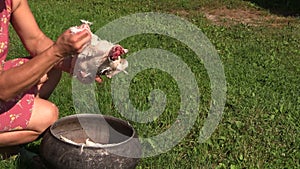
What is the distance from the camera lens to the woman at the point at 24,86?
2.99 m

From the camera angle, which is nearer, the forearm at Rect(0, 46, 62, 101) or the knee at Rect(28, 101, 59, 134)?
the forearm at Rect(0, 46, 62, 101)

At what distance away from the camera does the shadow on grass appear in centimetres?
1033

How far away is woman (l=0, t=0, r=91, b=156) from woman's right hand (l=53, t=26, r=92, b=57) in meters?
0.13

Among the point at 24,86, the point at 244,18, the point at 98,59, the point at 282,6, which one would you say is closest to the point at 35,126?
the point at 24,86

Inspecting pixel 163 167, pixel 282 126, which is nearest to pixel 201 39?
pixel 282 126

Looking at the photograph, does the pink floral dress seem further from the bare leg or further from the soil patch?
the soil patch

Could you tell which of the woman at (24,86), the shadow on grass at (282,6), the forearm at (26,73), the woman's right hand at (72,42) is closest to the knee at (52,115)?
the woman at (24,86)

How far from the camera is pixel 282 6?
425 inches

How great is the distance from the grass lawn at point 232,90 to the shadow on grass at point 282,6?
2.77 ft

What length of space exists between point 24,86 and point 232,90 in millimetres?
2575

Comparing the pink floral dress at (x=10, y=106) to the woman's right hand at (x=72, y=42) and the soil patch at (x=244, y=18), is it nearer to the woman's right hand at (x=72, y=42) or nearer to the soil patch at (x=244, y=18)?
the woman's right hand at (x=72, y=42)

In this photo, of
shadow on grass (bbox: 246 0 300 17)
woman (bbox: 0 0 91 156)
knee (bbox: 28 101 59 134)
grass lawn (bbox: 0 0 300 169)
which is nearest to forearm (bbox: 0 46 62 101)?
woman (bbox: 0 0 91 156)

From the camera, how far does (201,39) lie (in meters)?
7.30

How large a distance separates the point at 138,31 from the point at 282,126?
3.53 metres
